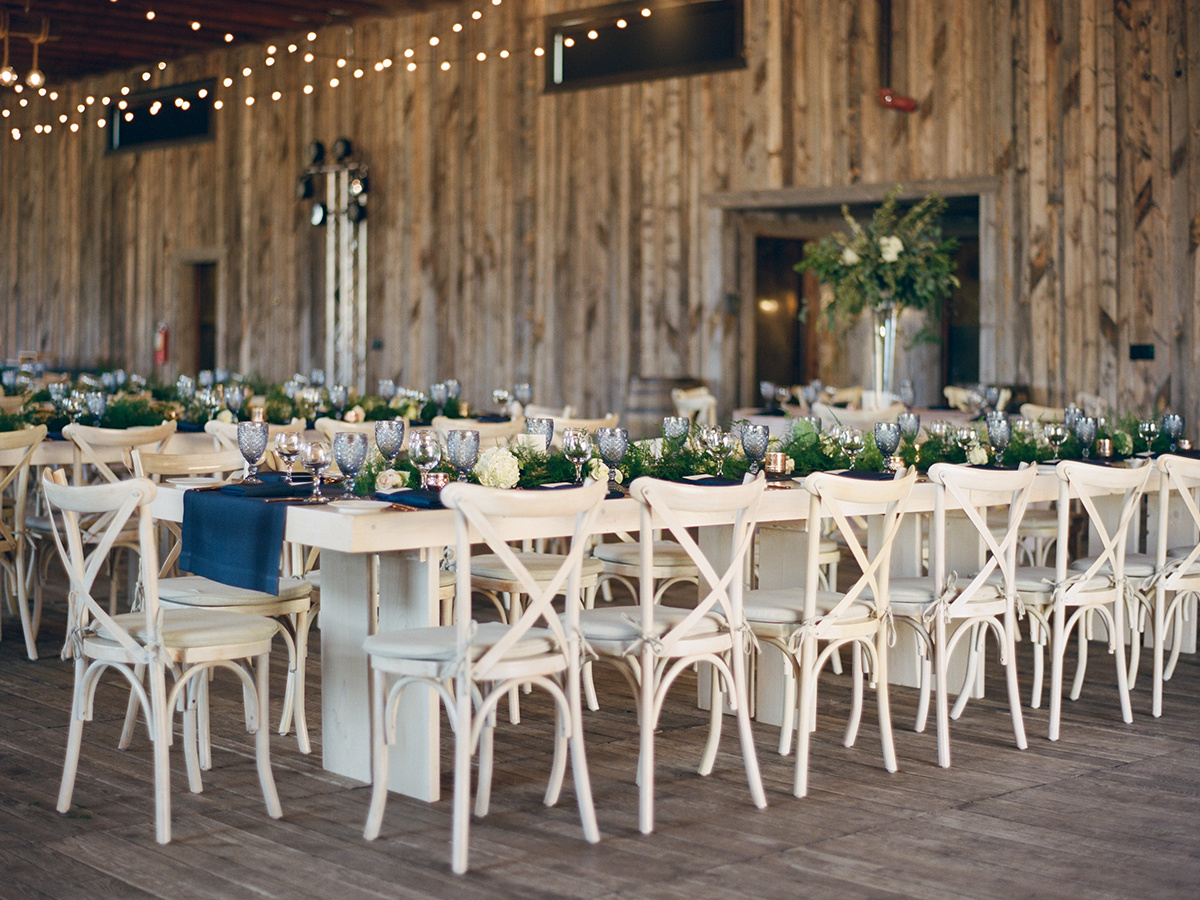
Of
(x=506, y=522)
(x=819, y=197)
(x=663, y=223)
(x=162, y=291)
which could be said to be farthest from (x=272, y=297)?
(x=506, y=522)

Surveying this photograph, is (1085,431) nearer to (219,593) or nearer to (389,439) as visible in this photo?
(389,439)

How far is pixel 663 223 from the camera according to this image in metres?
11.8

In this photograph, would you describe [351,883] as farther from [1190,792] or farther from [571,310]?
[571,310]

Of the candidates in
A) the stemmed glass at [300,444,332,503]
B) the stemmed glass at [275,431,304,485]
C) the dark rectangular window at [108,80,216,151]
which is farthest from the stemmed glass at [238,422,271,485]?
the dark rectangular window at [108,80,216,151]

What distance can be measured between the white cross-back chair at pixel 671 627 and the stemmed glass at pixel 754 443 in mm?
719

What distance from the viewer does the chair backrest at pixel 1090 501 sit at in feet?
14.3

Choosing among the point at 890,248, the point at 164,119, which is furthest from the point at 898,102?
the point at 164,119

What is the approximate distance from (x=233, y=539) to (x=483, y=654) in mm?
867

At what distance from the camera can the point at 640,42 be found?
11.7 m

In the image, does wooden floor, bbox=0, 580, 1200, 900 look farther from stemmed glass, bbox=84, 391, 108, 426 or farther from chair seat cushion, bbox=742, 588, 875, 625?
stemmed glass, bbox=84, 391, 108, 426

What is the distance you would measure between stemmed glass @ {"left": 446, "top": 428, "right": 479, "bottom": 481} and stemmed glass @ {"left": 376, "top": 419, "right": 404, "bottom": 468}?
0.27 metres

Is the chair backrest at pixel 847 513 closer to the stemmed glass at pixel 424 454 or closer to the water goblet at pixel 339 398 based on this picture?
the stemmed glass at pixel 424 454

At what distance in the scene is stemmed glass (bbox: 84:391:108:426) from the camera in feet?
20.4

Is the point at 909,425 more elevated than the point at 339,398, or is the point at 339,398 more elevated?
the point at 339,398
